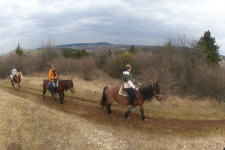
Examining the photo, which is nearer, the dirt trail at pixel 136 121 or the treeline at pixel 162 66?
the dirt trail at pixel 136 121

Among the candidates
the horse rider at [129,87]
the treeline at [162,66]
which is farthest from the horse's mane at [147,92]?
the treeline at [162,66]

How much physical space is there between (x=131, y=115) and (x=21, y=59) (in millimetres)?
32836

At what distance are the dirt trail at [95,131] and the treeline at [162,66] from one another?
640cm

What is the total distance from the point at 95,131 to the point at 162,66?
12.8 meters

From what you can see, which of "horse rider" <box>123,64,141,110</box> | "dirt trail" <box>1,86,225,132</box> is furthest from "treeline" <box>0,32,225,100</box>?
"horse rider" <box>123,64,141,110</box>

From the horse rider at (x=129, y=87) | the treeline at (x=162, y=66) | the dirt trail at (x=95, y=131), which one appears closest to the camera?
the dirt trail at (x=95, y=131)

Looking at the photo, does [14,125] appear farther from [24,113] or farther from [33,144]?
[33,144]

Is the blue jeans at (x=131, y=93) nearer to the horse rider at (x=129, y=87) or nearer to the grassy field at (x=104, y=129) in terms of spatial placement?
the horse rider at (x=129, y=87)

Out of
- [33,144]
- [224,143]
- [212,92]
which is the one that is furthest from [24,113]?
[212,92]

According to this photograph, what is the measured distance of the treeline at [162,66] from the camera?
50.5ft

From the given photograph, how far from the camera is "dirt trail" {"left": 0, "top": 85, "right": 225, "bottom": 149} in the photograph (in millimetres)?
6406

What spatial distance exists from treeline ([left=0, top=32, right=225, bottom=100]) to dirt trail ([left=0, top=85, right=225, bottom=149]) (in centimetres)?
640

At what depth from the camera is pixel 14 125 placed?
281 inches

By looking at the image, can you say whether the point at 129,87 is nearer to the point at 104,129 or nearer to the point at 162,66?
the point at 104,129
